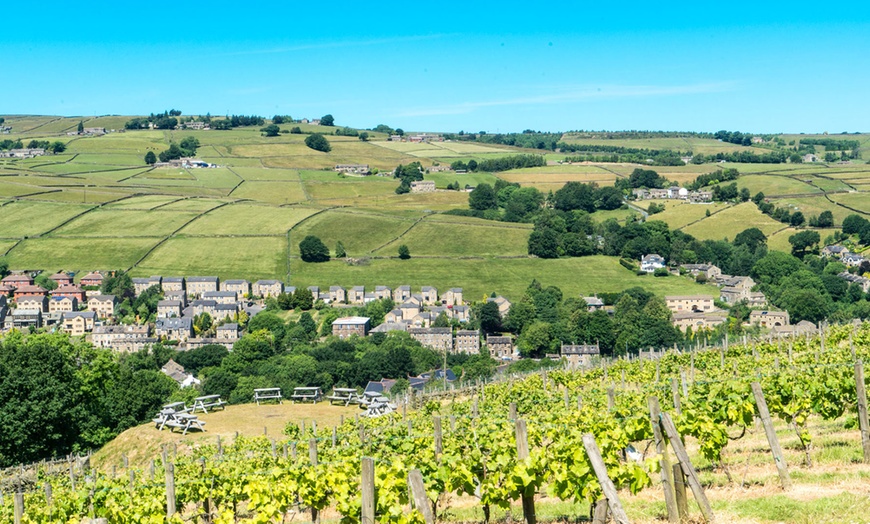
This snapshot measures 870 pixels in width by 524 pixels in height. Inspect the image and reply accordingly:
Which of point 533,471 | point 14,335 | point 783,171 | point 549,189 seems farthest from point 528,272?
point 533,471

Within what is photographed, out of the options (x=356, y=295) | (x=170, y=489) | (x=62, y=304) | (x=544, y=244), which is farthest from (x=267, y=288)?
(x=170, y=489)

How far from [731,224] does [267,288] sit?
6090 centimetres

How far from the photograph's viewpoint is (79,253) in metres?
96.9

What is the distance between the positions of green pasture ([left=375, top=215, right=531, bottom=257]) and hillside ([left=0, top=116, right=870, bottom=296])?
222 millimetres

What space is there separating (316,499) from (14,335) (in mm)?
33444

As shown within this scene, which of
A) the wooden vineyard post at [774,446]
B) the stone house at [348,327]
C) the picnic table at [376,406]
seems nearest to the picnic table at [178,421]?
the picnic table at [376,406]

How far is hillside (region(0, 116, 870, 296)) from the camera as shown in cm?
9494

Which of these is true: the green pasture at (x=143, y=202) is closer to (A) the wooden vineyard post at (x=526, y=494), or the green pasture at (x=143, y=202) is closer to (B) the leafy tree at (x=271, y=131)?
(B) the leafy tree at (x=271, y=131)

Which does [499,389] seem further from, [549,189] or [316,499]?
[549,189]

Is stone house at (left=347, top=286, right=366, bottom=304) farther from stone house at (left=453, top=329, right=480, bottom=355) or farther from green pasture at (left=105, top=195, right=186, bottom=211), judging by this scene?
green pasture at (left=105, top=195, right=186, bottom=211)

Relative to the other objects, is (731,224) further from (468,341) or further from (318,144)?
(318,144)

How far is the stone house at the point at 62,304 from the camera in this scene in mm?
89875

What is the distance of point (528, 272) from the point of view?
94.8 m

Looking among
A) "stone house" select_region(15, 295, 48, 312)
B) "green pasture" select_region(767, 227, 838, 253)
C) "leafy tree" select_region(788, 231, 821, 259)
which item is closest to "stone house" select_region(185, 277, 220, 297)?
"stone house" select_region(15, 295, 48, 312)
